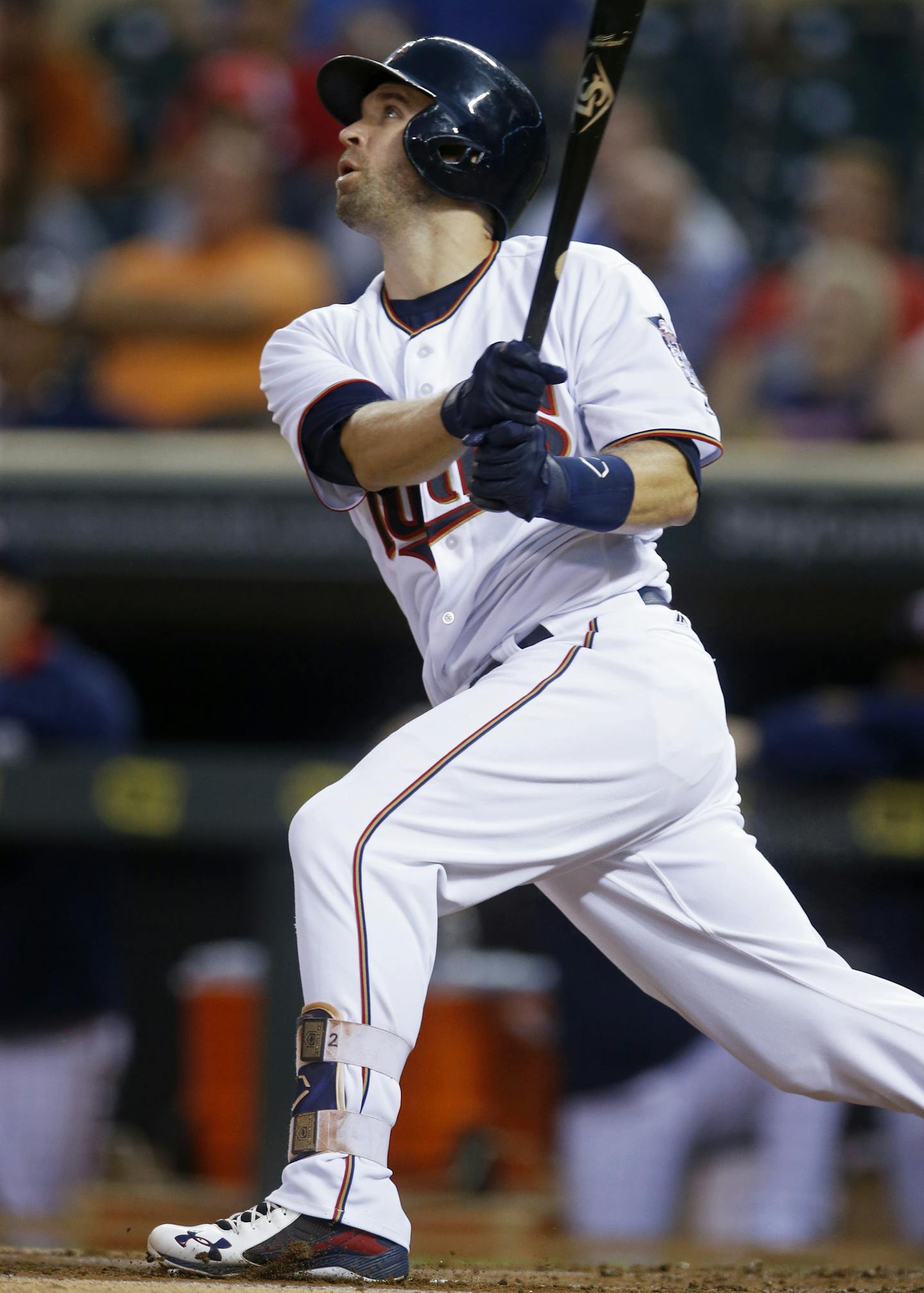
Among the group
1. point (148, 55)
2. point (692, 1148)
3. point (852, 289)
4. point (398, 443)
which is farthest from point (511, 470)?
point (148, 55)

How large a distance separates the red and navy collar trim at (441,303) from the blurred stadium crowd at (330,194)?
264 cm

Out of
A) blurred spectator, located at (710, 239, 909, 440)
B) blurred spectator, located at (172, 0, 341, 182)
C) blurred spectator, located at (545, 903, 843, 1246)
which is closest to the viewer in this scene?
blurred spectator, located at (545, 903, 843, 1246)

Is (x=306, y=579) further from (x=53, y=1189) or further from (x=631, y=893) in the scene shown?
(x=631, y=893)

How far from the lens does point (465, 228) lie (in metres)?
2.38

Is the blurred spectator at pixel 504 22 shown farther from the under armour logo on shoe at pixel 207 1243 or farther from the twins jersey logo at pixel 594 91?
the under armour logo on shoe at pixel 207 1243

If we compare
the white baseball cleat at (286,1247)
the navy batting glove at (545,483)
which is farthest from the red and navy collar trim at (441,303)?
the white baseball cleat at (286,1247)

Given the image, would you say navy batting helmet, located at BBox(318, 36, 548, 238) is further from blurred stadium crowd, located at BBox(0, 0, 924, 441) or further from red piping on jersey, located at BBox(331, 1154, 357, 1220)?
blurred stadium crowd, located at BBox(0, 0, 924, 441)

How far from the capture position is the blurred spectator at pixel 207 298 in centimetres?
527

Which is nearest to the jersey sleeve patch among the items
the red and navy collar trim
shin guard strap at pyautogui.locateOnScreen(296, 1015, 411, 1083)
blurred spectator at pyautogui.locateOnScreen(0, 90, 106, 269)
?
the red and navy collar trim

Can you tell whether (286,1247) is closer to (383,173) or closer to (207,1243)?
(207,1243)

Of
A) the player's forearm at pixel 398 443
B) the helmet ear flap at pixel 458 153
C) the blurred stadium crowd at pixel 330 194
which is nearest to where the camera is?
the player's forearm at pixel 398 443

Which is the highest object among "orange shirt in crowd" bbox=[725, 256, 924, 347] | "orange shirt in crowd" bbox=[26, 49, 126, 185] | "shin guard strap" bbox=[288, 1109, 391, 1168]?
→ "orange shirt in crowd" bbox=[26, 49, 126, 185]

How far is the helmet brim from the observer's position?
7.72ft

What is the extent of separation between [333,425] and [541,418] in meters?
0.27
